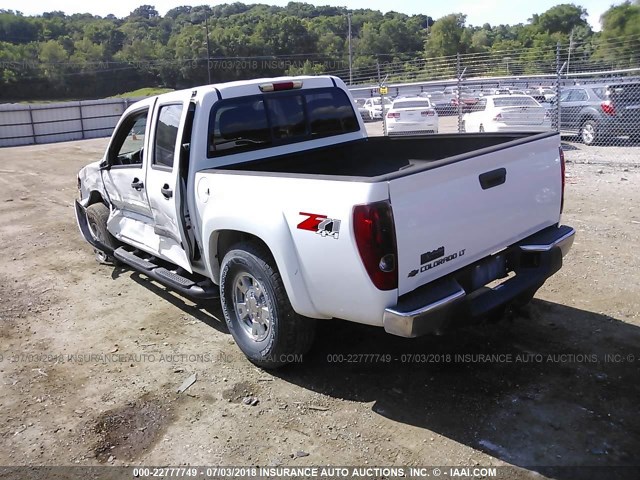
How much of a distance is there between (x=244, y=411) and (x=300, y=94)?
2928 mm

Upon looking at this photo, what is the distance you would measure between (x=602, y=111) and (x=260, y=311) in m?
13.7

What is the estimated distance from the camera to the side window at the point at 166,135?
489 cm

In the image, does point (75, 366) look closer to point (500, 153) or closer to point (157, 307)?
point (157, 307)

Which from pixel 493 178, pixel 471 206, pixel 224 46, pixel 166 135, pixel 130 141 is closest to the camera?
pixel 471 206

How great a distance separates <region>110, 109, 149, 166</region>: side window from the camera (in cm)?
566

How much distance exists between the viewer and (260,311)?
13.8ft

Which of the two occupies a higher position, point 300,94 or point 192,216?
point 300,94

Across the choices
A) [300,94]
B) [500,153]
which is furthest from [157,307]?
[500,153]

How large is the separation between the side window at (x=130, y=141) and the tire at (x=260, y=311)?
6.51ft

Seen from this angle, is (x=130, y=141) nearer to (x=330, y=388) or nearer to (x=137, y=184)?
(x=137, y=184)

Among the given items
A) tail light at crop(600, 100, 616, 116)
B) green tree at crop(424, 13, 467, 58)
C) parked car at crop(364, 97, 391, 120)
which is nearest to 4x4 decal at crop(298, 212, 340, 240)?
tail light at crop(600, 100, 616, 116)

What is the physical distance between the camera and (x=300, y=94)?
5262 millimetres

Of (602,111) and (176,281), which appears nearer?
(176,281)

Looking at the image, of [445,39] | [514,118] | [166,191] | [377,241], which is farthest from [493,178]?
[445,39]
